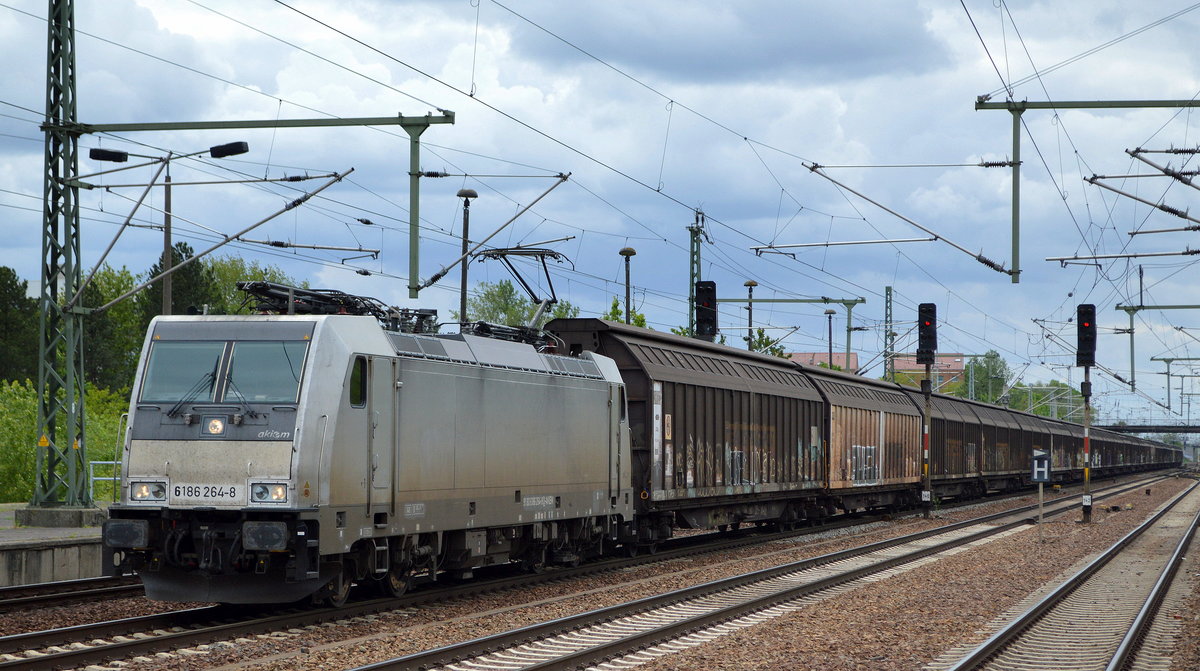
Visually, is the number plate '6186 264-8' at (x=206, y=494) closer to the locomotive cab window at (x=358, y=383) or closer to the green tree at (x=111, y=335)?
the locomotive cab window at (x=358, y=383)

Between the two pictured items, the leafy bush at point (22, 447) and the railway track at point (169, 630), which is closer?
the railway track at point (169, 630)

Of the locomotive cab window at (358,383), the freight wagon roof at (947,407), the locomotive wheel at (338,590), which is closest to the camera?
the locomotive cab window at (358,383)

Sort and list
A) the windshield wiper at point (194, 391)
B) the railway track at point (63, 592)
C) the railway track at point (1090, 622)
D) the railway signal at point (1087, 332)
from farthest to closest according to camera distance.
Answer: the railway signal at point (1087, 332)
the railway track at point (63, 592)
the windshield wiper at point (194, 391)
the railway track at point (1090, 622)

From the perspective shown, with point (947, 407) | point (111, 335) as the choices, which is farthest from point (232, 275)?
point (947, 407)

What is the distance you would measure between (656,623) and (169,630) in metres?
5.32

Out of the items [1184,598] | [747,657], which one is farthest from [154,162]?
[1184,598]

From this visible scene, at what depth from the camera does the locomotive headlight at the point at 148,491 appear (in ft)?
44.0

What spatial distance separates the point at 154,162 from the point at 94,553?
6952mm

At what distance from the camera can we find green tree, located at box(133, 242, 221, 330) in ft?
222

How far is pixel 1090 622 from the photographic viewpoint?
15.8 meters

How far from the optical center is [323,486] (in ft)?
43.9

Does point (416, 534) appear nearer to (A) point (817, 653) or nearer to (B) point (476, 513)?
(B) point (476, 513)

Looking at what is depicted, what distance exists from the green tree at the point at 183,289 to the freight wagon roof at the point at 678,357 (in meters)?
43.0

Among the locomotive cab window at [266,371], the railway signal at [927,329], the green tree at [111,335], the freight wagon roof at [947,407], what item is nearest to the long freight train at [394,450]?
the locomotive cab window at [266,371]
